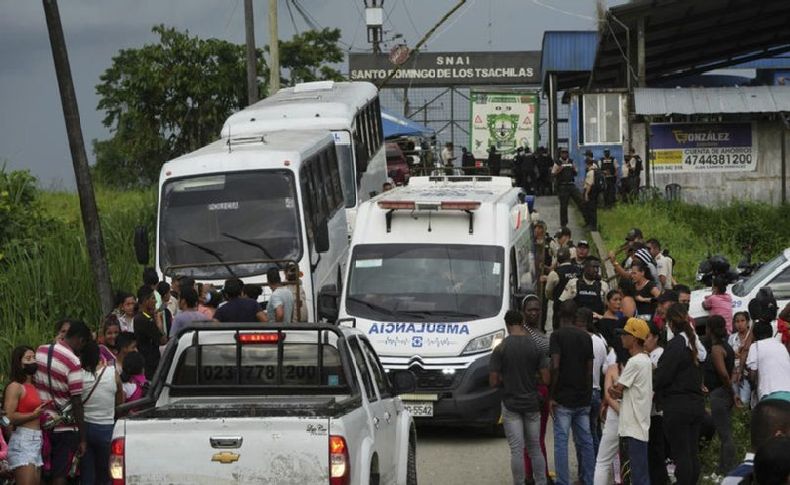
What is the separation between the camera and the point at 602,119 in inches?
1526

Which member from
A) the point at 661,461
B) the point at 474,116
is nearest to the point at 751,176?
the point at 474,116

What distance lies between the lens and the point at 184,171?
20.0 meters

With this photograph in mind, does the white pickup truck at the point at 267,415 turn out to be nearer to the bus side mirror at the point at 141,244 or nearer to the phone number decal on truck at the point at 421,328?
the phone number decal on truck at the point at 421,328

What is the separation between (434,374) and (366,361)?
522cm

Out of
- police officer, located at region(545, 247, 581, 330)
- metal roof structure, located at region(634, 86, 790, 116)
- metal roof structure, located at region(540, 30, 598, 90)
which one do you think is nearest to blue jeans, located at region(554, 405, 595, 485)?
police officer, located at region(545, 247, 581, 330)

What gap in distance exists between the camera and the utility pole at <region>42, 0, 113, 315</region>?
16953mm

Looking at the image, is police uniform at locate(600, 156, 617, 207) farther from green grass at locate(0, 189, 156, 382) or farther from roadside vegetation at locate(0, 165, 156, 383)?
green grass at locate(0, 189, 156, 382)

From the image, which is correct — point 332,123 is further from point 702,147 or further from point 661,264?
point 702,147

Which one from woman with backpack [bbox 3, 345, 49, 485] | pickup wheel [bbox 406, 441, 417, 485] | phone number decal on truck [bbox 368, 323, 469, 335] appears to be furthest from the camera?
phone number decal on truck [bbox 368, 323, 469, 335]

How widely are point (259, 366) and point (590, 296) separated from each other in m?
7.06

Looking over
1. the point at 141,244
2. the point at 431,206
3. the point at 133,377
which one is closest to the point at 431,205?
the point at 431,206

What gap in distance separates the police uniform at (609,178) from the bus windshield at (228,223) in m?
15.4

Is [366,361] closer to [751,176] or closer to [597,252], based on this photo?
[597,252]

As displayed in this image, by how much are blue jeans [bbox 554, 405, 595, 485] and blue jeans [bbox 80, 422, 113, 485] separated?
12.4ft
